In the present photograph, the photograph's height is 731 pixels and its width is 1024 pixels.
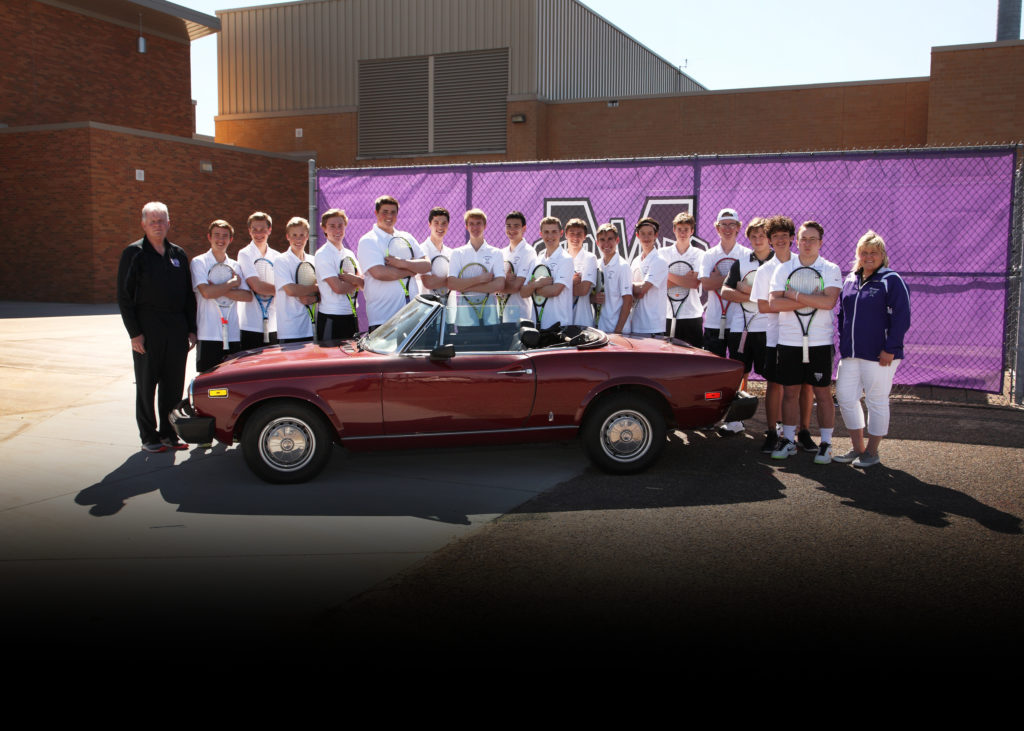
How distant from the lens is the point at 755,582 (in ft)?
13.1

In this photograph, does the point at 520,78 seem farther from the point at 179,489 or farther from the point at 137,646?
the point at 137,646

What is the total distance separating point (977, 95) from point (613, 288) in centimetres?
1702

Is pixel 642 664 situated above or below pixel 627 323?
below

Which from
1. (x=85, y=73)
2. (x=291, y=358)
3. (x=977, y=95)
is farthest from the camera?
(x=85, y=73)

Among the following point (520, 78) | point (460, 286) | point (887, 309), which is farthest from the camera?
point (520, 78)

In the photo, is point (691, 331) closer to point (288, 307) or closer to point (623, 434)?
point (623, 434)

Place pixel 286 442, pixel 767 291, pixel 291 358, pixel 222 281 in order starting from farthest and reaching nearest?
1. pixel 222 281
2. pixel 767 291
3. pixel 291 358
4. pixel 286 442

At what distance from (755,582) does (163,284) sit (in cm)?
495

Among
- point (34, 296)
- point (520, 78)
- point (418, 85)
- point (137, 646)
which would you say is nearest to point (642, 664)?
point (137, 646)

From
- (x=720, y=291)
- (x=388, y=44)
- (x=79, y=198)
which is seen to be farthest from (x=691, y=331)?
(x=388, y=44)

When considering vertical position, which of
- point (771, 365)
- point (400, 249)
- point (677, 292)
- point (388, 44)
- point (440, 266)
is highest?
point (388, 44)

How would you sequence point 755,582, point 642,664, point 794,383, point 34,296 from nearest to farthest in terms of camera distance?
point 642,664 → point 755,582 → point 794,383 → point 34,296

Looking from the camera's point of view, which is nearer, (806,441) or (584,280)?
(806,441)

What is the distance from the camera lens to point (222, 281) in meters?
7.14
